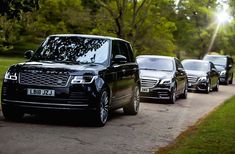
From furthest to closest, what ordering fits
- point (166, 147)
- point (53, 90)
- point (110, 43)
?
point (110, 43), point (53, 90), point (166, 147)

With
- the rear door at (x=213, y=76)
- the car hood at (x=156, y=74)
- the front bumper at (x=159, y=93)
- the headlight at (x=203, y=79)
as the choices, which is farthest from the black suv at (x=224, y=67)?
the front bumper at (x=159, y=93)

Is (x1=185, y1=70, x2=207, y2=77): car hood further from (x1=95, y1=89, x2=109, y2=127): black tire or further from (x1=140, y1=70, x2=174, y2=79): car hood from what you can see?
(x1=95, y1=89, x2=109, y2=127): black tire

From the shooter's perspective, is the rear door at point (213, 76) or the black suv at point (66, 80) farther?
the rear door at point (213, 76)

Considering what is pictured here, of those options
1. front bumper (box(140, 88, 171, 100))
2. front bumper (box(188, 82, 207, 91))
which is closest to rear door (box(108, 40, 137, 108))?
front bumper (box(140, 88, 171, 100))

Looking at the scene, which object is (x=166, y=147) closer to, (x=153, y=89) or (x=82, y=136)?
(x=82, y=136)

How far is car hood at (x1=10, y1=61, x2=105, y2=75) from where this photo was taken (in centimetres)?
995

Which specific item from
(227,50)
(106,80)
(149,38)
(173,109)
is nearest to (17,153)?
(106,80)

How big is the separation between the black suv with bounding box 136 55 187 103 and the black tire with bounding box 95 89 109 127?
22.0 feet

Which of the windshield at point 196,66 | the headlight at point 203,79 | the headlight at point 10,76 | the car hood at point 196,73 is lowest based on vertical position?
the headlight at point 203,79

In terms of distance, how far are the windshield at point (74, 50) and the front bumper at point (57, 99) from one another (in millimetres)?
1022

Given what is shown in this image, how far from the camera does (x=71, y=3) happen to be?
51000 millimetres

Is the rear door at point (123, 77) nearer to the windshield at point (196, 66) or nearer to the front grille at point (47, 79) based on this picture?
the front grille at point (47, 79)

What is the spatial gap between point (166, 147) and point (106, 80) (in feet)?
8.00

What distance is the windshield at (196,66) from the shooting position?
25.5 m
